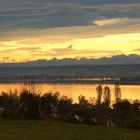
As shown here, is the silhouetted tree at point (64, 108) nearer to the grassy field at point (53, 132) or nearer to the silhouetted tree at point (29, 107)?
the silhouetted tree at point (29, 107)

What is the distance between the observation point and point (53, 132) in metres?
18.7

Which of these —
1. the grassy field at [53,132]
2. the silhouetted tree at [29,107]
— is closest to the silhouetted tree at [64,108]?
the silhouetted tree at [29,107]

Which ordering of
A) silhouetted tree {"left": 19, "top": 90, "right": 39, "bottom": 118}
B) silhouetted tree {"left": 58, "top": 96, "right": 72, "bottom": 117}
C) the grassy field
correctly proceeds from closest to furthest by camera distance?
the grassy field < silhouetted tree {"left": 19, "top": 90, "right": 39, "bottom": 118} < silhouetted tree {"left": 58, "top": 96, "right": 72, "bottom": 117}

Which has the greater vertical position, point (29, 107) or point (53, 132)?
point (29, 107)

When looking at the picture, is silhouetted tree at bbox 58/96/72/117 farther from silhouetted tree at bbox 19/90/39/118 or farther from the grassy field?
the grassy field

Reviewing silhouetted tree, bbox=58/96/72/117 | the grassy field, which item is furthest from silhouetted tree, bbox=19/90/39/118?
silhouetted tree, bbox=58/96/72/117

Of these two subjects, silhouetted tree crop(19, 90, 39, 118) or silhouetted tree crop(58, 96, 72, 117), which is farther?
silhouetted tree crop(58, 96, 72, 117)

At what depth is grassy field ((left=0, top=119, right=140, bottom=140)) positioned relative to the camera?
1734 cm

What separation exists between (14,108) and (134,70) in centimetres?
13732

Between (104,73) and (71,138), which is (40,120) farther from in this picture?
(104,73)

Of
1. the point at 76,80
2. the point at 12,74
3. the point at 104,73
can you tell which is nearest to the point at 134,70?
the point at 104,73

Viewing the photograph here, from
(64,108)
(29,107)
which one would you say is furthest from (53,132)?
(64,108)

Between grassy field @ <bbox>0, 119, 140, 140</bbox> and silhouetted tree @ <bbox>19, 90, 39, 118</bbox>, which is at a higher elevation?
silhouetted tree @ <bbox>19, 90, 39, 118</bbox>

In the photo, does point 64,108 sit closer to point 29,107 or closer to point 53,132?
point 29,107
